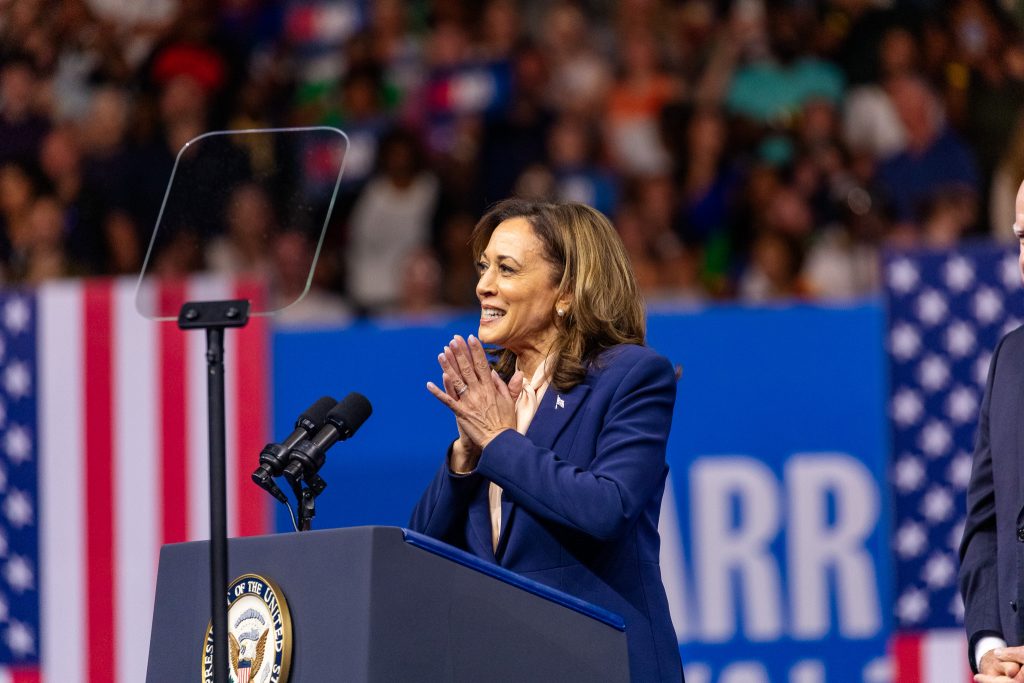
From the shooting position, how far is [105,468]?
4691 millimetres

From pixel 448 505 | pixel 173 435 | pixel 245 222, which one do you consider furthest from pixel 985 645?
pixel 173 435

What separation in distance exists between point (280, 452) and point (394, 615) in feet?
1.33

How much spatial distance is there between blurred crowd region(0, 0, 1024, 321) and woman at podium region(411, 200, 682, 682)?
3.09 m

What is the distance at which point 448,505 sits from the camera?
8.59 feet

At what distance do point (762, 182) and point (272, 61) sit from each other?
8.65ft

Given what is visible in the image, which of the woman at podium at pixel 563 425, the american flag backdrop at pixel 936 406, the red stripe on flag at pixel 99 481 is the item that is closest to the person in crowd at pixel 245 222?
the woman at podium at pixel 563 425

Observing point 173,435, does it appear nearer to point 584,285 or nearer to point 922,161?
point 584,285

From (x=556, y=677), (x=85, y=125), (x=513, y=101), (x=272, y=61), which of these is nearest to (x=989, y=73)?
(x=513, y=101)

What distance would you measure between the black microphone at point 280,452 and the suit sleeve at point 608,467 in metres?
0.27

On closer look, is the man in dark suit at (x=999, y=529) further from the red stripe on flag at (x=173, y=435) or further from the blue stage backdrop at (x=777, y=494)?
the red stripe on flag at (x=173, y=435)

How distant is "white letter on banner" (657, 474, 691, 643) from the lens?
4426 millimetres

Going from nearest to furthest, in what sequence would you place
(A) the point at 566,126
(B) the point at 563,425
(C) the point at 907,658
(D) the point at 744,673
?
(B) the point at 563,425 → (C) the point at 907,658 → (D) the point at 744,673 → (A) the point at 566,126

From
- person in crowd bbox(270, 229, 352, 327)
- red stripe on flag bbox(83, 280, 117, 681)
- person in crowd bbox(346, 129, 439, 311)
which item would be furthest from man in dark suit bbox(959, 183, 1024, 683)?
person in crowd bbox(346, 129, 439, 311)

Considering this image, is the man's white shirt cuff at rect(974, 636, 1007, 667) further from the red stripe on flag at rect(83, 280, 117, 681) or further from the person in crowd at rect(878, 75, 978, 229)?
the person in crowd at rect(878, 75, 978, 229)
